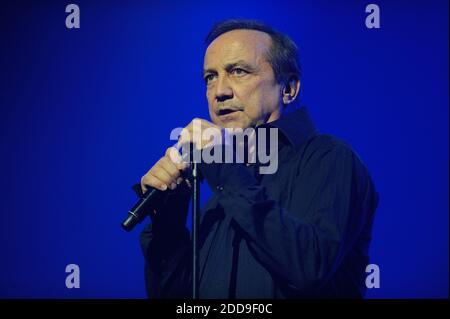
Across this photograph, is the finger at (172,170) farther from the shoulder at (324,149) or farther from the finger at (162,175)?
the shoulder at (324,149)

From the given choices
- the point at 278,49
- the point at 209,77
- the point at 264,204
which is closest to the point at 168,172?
the point at 264,204

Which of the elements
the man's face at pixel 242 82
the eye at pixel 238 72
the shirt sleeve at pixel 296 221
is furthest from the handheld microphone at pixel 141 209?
the eye at pixel 238 72

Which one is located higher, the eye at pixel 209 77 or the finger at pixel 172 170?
the eye at pixel 209 77

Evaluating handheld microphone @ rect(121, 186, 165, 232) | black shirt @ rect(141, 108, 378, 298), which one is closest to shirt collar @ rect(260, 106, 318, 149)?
black shirt @ rect(141, 108, 378, 298)

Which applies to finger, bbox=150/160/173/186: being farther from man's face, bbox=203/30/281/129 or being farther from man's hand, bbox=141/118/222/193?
man's face, bbox=203/30/281/129

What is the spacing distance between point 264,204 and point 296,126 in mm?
393

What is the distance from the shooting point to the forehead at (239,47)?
199 cm

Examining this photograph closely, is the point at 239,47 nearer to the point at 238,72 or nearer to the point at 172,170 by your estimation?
the point at 238,72

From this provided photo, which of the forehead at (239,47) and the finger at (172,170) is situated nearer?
the finger at (172,170)

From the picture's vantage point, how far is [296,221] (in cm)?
161

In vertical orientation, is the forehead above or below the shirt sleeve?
above

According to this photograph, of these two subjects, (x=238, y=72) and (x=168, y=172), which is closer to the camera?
(x=168, y=172)

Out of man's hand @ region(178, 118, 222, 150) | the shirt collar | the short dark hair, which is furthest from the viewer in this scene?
the short dark hair

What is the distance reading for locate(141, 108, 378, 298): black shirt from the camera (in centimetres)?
161
